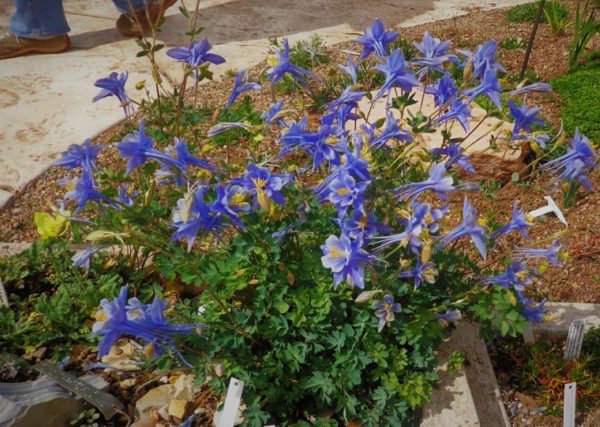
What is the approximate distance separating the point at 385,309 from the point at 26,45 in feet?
13.3

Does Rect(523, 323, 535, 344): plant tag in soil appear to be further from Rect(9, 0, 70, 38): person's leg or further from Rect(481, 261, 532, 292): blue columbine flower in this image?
Rect(9, 0, 70, 38): person's leg

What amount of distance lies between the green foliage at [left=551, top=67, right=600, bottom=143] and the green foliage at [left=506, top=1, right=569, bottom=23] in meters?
1.02

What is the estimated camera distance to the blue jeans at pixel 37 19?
4.72 m

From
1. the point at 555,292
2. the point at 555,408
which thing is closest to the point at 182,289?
the point at 555,408

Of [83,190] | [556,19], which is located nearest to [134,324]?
[83,190]

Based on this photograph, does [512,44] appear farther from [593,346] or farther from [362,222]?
[362,222]

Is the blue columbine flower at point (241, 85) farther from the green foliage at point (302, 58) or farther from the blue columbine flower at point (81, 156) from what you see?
the green foliage at point (302, 58)

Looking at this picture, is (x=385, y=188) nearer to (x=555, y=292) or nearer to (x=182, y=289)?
(x=182, y=289)

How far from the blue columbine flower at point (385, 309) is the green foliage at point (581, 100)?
2508 mm

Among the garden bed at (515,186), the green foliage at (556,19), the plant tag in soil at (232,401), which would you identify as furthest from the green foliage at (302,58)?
the plant tag in soil at (232,401)

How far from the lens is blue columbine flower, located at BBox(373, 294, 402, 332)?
1854 millimetres

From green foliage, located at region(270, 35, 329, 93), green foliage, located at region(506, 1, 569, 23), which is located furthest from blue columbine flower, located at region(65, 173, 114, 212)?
green foliage, located at region(506, 1, 569, 23)

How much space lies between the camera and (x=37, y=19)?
4.72m

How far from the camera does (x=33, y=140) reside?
4008mm
